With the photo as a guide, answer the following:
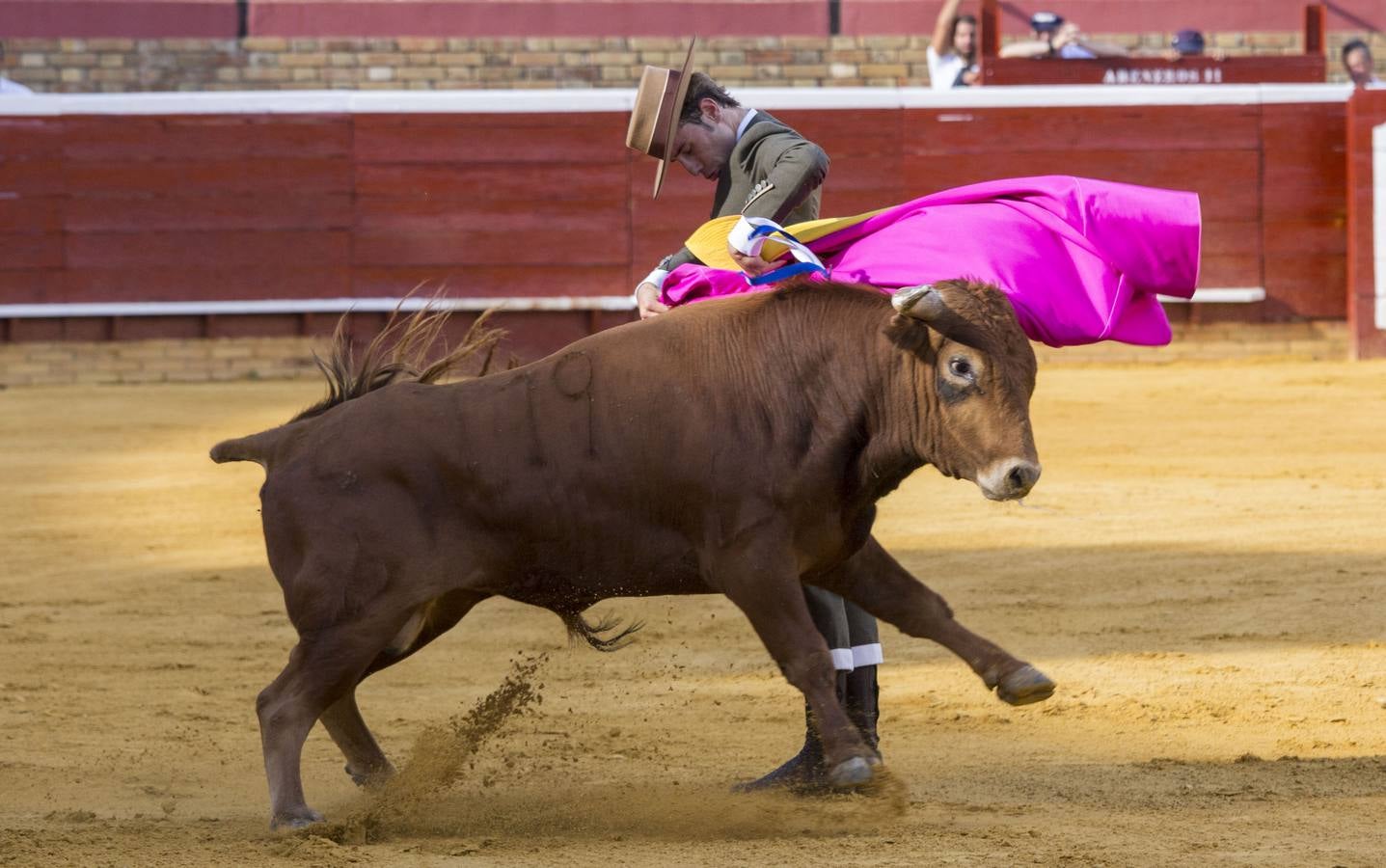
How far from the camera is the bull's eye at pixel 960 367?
10.1 feet

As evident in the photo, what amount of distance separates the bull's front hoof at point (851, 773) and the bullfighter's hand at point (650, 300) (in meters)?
0.92

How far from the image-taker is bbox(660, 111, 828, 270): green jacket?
11.2 ft

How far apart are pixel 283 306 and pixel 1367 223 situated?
5.79 meters

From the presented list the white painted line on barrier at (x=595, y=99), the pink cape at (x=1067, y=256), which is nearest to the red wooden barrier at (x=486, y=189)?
the white painted line on barrier at (x=595, y=99)

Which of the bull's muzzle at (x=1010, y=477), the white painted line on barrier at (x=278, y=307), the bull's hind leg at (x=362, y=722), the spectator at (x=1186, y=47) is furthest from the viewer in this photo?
the spectator at (x=1186, y=47)

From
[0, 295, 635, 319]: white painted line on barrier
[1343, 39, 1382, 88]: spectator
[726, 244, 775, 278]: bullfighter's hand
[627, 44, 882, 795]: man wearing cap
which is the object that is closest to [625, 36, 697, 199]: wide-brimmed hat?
[627, 44, 882, 795]: man wearing cap

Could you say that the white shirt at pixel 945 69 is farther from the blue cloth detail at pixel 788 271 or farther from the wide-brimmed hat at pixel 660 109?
the blue cloth detail at pixel 788 271

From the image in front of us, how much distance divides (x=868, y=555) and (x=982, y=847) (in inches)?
26.5

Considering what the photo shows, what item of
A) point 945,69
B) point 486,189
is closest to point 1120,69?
point 945,69

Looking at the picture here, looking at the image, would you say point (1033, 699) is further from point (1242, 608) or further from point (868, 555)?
point (1242, 608)

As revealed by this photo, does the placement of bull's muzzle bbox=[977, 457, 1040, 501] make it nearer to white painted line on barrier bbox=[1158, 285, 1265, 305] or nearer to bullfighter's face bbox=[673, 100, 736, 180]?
bullfighter's face bbox=[673, 100, 736, 180]

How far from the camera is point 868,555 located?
3420mm

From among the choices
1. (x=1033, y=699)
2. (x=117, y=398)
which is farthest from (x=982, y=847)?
(x=117, y=398)

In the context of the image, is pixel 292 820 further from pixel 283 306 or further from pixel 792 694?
pixel 283 306
